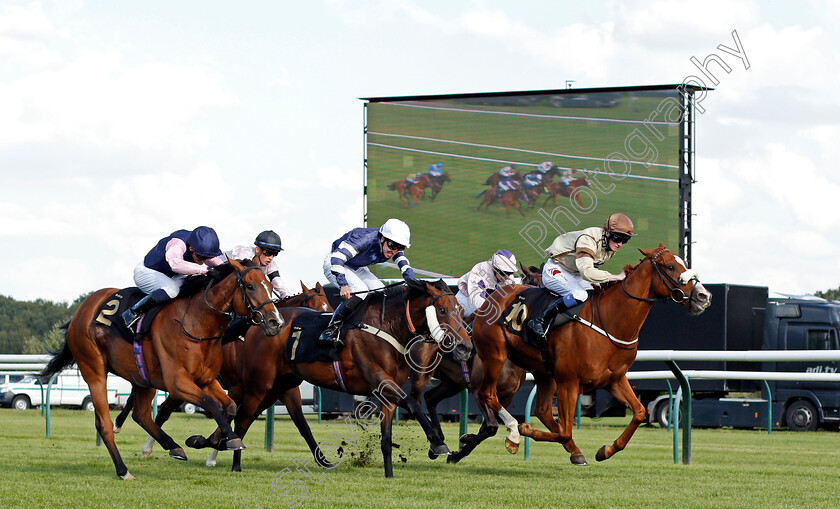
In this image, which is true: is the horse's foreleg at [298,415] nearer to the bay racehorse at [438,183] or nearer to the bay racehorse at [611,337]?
the bay racehorse at [611,337]

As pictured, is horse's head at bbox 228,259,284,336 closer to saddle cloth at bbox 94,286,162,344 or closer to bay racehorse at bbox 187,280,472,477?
saddle cloth at bbox 94,286,162,344

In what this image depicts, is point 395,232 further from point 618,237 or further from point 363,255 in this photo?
point 618,237

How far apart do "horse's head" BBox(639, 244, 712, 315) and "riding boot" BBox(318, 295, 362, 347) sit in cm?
238

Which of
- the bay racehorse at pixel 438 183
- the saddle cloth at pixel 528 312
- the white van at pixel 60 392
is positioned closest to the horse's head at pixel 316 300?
the saddle cloth at pixel 528 312

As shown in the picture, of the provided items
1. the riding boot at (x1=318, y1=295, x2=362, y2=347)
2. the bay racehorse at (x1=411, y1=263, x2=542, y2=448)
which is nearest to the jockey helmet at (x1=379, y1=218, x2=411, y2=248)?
the riding boot at (x1=318, y1=295, x2=362, y2=347)

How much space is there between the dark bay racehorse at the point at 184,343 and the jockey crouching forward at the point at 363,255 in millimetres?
1178

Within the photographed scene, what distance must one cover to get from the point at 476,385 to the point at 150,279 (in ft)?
9.90

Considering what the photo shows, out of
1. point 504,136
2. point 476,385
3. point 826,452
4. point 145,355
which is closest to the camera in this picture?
point 145,355

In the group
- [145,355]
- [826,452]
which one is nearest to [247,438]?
[145,355]

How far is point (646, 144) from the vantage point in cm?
2291

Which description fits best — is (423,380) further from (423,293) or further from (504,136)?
(504,136)

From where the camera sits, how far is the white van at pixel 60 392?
28281 mm

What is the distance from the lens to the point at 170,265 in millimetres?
8734

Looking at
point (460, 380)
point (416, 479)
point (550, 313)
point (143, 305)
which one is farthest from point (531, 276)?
point (143, 305)
